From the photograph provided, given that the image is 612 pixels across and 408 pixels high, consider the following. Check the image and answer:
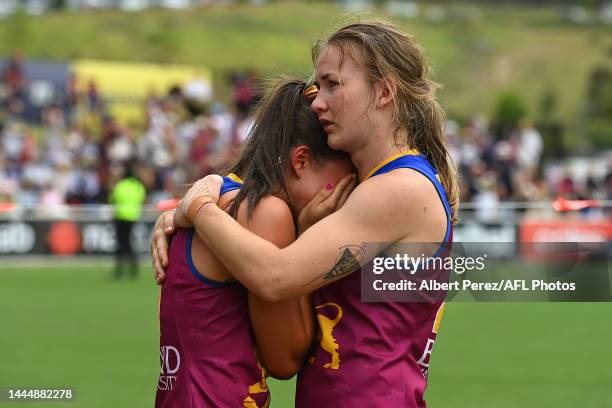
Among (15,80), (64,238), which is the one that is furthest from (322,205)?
(15,80)

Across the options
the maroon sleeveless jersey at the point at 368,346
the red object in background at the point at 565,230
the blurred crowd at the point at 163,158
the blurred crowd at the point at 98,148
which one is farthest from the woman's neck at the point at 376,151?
the blurred crowd at the point at 163,158

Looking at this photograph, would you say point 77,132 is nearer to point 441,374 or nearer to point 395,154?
point 441,374

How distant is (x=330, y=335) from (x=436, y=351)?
735 centimetres

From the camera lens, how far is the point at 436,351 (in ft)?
35.8

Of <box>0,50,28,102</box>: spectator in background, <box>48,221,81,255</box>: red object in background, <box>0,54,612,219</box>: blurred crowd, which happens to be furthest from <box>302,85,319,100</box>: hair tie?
<box>0,50,28,102</box>: spectator in background

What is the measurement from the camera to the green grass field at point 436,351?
865cm

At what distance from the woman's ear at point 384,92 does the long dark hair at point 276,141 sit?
23 centimetres

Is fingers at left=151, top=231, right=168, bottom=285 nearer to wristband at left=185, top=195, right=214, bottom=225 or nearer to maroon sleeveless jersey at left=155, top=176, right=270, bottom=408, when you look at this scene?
maroon sleeveless jersey at left=155, top=176, right=270, bottom=408

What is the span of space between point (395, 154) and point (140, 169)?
16672 mm

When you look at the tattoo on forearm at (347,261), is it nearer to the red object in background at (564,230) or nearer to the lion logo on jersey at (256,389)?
the lion logo on jersey at (256,389)

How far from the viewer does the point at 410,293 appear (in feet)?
12.3

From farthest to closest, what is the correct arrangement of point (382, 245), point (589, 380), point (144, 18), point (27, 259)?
point (144, 18)
point (27, 259)
point (589, 380)
point (382, 245)

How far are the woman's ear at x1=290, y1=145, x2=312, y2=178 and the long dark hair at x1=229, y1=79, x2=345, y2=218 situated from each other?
18 millimetres

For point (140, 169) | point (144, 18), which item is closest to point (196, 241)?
point (140, 169)
